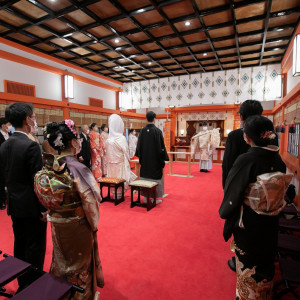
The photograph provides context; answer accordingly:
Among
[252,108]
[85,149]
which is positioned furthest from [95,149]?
[252,108]

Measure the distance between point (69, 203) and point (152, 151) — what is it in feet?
9.50

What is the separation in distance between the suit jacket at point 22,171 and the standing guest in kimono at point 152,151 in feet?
8.89

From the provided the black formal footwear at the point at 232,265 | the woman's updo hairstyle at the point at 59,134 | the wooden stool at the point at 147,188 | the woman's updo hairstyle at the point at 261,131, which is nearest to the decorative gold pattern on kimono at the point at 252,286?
the black formal footwear at the point at 232,265

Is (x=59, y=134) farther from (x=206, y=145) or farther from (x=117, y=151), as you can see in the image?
(x=206, y=145)

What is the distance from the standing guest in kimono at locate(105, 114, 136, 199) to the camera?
4660 millimetres

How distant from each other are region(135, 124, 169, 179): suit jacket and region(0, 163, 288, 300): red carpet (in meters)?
0.78

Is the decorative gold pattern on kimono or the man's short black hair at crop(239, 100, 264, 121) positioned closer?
the decorative gold pattern on kimono

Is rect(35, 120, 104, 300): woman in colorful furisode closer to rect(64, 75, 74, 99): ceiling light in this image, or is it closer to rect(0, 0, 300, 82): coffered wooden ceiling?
rect(0, 0, 300, 82): coffered wooden ceiling

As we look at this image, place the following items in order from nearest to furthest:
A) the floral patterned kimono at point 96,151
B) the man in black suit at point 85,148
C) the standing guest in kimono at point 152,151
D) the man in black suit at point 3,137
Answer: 1. the man in black suit at point 3,137
2. the standing guest in kimono at point 152,151
3. the man in black suit at point 85,148
4. the floral patterned kimono at point 96,151

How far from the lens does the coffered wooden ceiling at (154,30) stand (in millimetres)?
4027

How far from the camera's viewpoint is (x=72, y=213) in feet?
5.11

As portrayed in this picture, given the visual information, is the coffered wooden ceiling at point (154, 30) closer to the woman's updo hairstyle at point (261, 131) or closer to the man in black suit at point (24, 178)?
the man in black suit at point (24, 178)

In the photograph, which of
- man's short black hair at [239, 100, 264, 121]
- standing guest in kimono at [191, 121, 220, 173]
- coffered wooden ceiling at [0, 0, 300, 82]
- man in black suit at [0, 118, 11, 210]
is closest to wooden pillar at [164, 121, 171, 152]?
standing guest in kimono at [191, 121, 220, 173]

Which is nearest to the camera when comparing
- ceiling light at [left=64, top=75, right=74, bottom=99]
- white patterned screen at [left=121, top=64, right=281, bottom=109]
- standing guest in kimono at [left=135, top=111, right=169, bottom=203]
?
standing guest in kimono at [left=135, top=111, right=169, bottom=203]
